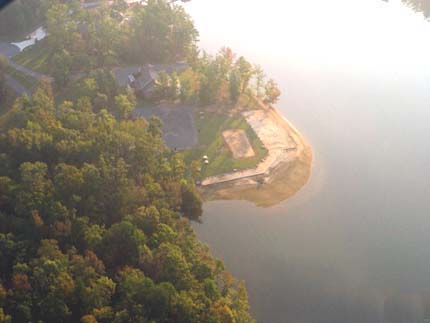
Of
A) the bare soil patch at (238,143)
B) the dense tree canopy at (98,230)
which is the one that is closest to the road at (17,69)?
the dense tree canopy at (98,230)

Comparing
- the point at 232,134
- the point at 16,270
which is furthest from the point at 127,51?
the point at 16,270

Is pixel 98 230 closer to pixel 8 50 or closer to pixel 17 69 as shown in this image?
pixel 17 69

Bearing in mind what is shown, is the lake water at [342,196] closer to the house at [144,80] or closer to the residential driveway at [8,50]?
the house at [144,80]

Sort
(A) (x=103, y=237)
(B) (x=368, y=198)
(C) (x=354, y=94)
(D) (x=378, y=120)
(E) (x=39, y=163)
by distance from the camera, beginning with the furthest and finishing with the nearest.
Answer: (C) (x=354, y=94)
(D) (x=378, y=120)
(B) (x=368, y=198)
(E) (x=39, y=163)
(A) (x=103, y=237)

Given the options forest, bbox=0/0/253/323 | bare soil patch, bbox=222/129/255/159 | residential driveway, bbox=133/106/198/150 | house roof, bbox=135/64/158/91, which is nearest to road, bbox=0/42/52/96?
forest, bbox=0/0/253/323

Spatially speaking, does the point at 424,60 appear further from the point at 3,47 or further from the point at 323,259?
the point at 3,47

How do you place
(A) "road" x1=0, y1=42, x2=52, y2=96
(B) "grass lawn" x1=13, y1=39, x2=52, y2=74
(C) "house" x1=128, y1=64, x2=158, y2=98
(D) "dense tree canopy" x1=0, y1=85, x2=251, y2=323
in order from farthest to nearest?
1. (B) "grass lawn" x1=13, y1=39, x2=52, y2=74
2. (C) "house" x1=128, y1=64, x2=158, y2=98
3. (A) "road" x1=0, y1=42, x2=52, y2=96
4. (D) "dense tree canopy" x1=0, y1=85, x2=251, y2=323

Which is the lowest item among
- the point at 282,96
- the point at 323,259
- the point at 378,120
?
the point at 323,259

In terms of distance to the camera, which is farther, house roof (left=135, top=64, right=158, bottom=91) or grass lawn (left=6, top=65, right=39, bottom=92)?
grass lawn (left=6, top=65, right=39, bottom=92)

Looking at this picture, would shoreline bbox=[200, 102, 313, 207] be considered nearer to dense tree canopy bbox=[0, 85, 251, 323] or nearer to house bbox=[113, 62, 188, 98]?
dense tree canopy bbox=[0, 85, 251, 323]
